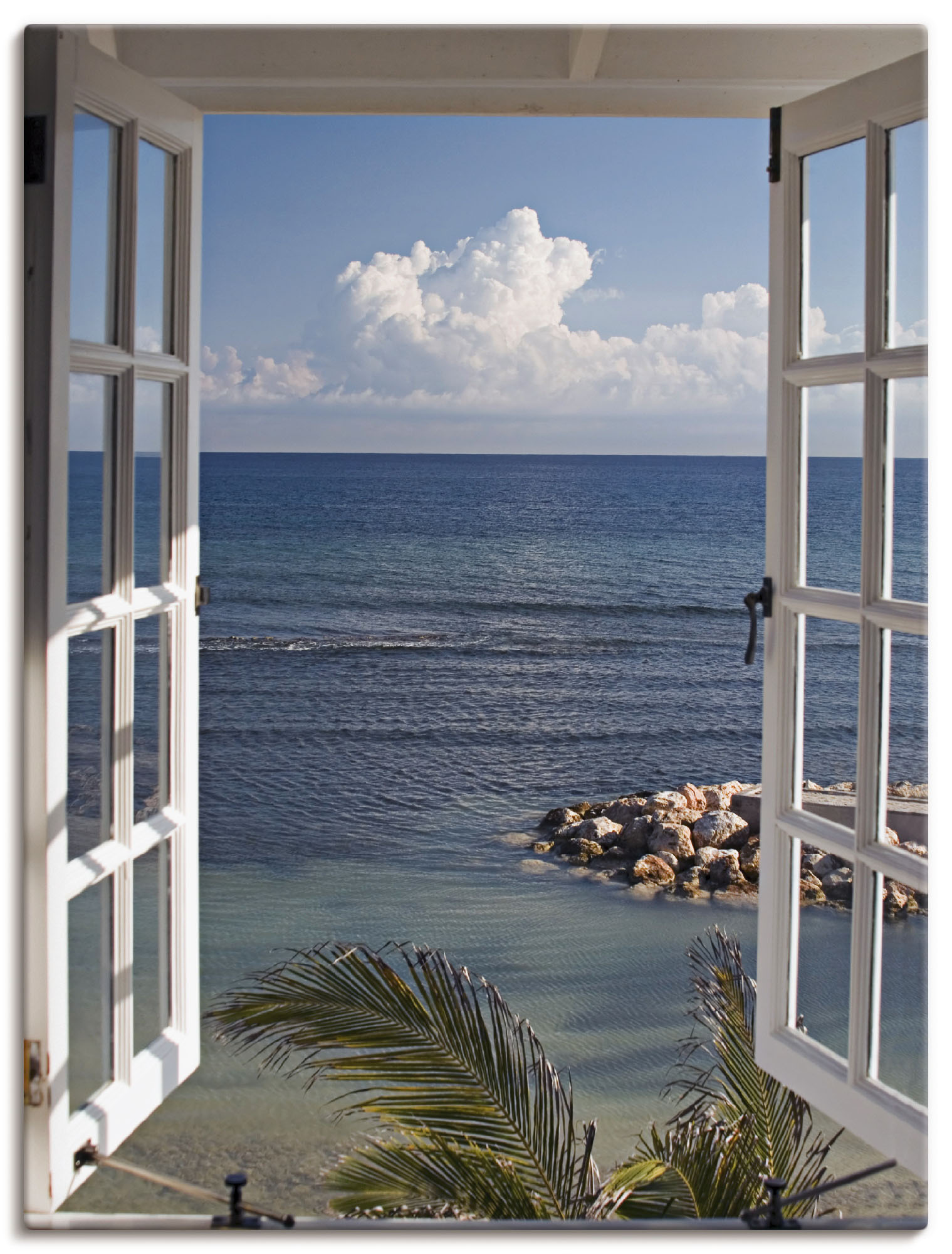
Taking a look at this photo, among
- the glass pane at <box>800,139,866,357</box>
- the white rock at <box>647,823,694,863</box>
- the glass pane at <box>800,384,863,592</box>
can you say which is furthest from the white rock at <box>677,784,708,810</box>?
the glass pane at <box>800,139,866,357</box>

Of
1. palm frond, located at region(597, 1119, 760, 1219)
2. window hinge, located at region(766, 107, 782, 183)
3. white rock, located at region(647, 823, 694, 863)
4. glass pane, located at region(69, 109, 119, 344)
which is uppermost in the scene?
window hinge, located at region(766, 107, 782, 183)

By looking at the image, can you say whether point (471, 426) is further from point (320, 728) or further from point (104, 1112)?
point (104, 1112)

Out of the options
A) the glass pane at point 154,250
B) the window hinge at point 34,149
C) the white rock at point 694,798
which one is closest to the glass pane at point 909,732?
the glass pane at point 154,250

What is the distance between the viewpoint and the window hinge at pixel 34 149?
139cm

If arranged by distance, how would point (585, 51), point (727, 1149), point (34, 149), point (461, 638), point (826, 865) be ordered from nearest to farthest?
point (34, 149) < point (585, 51) < point (826, 865) < point (727, 1149) < point (461, 638)

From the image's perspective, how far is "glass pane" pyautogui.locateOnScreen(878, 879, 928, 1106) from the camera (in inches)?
61.5

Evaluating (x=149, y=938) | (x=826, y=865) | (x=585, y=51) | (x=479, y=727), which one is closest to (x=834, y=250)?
(x=585, y=51)

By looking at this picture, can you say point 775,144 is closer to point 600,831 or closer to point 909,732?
point 909,732

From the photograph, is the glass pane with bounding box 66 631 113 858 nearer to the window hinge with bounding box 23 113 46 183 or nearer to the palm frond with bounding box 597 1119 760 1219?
the window hinge with bounding box 23 113 46 183

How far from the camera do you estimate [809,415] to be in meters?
1.74

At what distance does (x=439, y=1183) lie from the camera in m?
1.91

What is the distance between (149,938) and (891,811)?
1.13 m

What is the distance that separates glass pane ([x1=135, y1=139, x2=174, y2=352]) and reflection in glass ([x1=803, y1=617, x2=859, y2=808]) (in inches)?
43.5

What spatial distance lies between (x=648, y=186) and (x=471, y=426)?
5.94m
